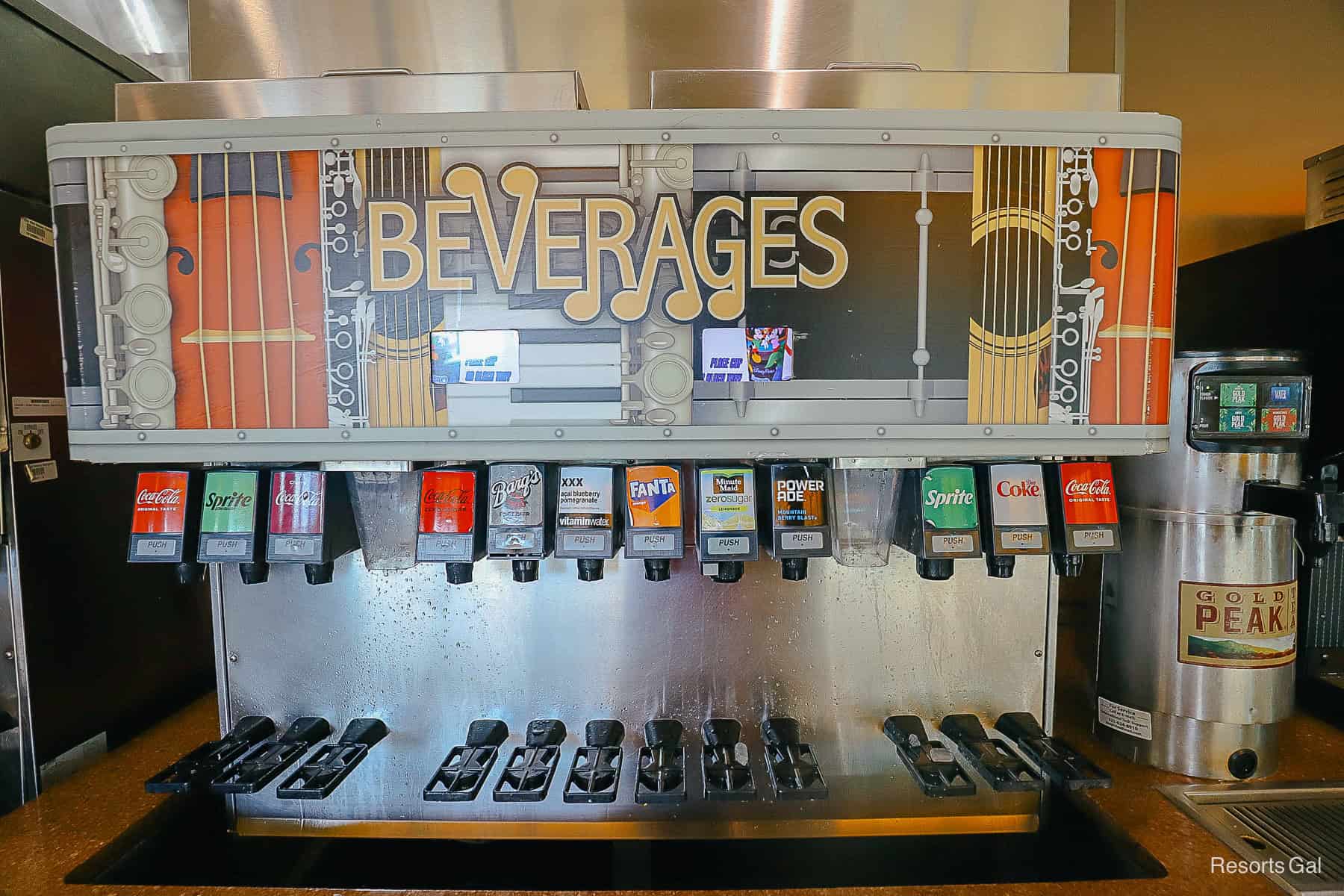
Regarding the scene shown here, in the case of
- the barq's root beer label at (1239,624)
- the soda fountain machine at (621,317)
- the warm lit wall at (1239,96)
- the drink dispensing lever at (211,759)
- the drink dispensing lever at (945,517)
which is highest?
the warm lit wall at (1239,96)

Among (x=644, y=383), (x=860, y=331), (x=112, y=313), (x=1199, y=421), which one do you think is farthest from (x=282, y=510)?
(x=1199, y=421)

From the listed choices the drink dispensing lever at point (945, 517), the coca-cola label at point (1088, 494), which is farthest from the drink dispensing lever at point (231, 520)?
the coca-cola label at point (1088, 494)

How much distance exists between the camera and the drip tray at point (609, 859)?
3.66ft

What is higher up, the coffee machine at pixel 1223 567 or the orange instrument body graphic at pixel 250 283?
the orange instrument body graphic at pixel 250 283

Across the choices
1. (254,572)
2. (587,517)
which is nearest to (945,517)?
(587,517)

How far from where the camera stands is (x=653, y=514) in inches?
37.6

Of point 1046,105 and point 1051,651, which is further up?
point 1046,105

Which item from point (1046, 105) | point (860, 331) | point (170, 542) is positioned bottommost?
point (170, 542)

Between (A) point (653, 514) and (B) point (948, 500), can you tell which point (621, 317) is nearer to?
(A) point (653, 514)

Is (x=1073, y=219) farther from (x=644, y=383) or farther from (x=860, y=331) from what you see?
(x=644, y=383)

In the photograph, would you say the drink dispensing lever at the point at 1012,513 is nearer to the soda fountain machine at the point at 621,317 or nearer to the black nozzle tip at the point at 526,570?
the soda fountain machine at the point at 621,317

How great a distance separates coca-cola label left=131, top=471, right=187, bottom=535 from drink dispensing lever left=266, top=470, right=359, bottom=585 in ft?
0.37

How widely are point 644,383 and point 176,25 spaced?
1399 mm

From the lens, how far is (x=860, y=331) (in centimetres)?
94
